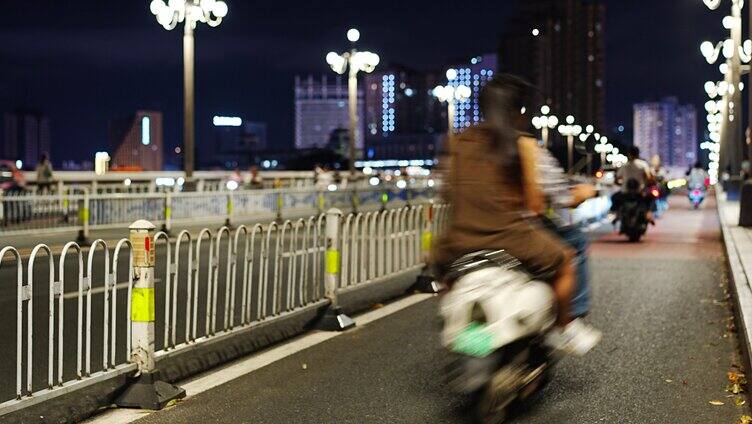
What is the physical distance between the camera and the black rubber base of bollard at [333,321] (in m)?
9.12

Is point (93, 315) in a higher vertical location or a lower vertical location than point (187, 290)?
lower

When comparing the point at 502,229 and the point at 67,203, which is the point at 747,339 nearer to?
the point at 502,229

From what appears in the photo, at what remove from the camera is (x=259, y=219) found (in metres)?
27.2

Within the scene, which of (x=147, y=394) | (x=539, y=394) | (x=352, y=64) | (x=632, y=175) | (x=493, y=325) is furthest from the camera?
(x=352, y=64)

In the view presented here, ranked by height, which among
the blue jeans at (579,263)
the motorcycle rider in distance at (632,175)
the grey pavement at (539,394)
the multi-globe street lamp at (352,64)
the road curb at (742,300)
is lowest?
the grey pavement at (539,394)

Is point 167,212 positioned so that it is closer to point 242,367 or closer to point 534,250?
point 242,367

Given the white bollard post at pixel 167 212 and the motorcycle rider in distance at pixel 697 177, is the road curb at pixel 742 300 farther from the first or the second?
the motorcycle rider in distance at pixel 697 177

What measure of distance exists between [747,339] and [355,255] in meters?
4.24

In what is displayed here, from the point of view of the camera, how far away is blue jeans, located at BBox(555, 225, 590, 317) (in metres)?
5.89

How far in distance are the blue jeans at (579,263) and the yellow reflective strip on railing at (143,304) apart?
2.59 meters

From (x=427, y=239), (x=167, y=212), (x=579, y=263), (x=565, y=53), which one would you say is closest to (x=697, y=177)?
(x=167, y=212)

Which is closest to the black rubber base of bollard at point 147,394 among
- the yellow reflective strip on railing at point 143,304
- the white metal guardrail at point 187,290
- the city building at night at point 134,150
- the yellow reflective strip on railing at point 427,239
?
the white metal guardrail at point 187,290

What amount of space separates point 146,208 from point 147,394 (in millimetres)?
16549

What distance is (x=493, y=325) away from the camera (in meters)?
5.05
